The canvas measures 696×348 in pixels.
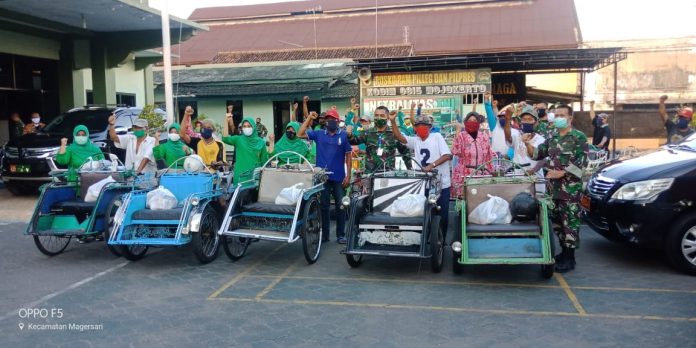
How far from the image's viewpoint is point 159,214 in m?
7.05

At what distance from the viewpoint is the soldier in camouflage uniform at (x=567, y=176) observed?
658 centimetres

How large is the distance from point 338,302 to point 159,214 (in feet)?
8.81

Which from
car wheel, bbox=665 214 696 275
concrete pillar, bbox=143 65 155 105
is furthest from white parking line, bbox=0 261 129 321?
concrete pillar, bbox=143 65 155 105

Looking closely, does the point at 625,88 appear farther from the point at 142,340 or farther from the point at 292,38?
the point at 142,340

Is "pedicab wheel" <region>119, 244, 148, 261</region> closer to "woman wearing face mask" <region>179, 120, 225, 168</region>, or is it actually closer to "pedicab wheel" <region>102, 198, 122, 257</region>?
"pedicab wheel" <region>102, 198, 122, 257</region>

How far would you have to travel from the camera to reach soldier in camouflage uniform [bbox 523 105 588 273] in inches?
259

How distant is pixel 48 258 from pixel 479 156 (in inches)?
233

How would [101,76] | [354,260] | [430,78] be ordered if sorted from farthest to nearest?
1. [101,76]
2. [430,78]
3. [354,260]

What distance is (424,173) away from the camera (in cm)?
719

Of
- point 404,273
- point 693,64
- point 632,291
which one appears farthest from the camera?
point 693,64

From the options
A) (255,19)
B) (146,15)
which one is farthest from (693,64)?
(146,15)

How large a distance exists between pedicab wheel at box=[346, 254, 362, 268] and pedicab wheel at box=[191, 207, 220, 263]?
1772mm

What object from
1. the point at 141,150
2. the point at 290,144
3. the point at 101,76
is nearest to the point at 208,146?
the point at 141,150

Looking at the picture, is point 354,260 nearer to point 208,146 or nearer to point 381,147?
point 381,147
